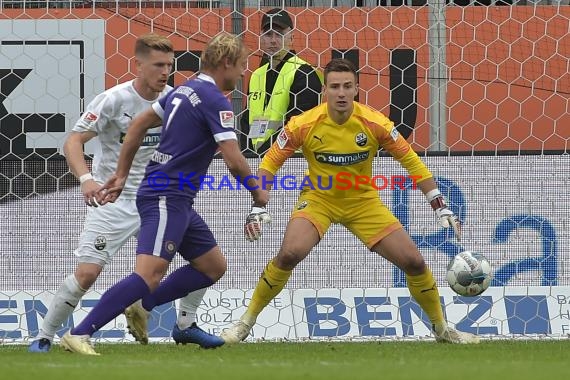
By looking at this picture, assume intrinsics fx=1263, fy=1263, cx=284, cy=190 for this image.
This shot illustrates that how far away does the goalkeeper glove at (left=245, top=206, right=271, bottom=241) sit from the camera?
309 inches

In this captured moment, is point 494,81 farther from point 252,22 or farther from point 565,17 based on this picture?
point 252,22

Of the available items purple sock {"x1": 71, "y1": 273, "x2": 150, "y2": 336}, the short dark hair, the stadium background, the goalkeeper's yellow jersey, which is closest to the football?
the goalkeeper's yellow jersey

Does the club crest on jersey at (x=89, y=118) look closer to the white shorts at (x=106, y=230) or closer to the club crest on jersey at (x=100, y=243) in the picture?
the white shorts at (x=106, y=230)

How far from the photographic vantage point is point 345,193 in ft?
28.1

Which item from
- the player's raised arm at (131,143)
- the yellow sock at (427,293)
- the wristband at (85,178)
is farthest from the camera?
the yellow sock at (427,293)

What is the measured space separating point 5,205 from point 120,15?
67.1 inches

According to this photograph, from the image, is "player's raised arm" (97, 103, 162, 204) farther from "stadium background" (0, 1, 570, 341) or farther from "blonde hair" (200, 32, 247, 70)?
"stadium background" (0, 1, 570, 341)

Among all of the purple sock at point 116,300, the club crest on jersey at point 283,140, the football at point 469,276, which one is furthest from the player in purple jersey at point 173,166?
the football at point 469,276

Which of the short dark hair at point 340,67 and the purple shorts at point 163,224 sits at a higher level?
the short dark hair at point 340,67

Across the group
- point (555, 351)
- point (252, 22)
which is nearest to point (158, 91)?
point (252, 22)

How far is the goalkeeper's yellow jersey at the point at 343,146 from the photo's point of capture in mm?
8461

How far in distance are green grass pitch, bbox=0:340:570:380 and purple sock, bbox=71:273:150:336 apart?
0.21 meters

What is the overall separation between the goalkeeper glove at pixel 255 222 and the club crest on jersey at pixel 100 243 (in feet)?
2.92

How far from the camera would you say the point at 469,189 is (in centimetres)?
958
